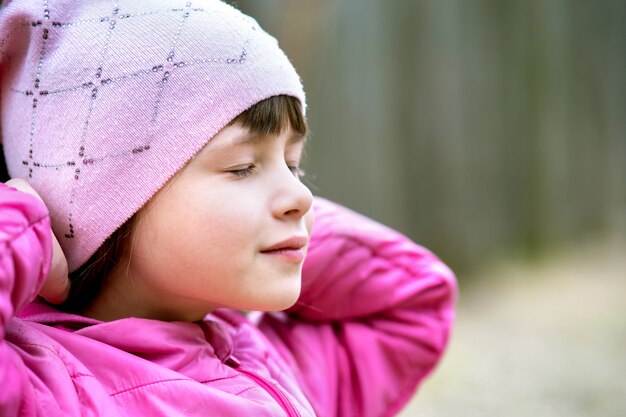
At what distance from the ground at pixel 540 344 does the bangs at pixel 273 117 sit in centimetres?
195

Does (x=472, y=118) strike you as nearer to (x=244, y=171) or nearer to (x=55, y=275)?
(x=244, y=171)

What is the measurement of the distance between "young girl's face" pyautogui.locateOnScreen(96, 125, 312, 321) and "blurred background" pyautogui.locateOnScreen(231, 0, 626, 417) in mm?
2659

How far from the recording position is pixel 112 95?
4.28 ft

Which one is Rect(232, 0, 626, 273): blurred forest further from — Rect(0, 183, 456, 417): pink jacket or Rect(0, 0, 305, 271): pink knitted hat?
Rect(0, 0, 305, 271): pink knitted hat

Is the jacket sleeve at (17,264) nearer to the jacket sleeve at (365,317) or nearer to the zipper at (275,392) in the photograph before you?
the zipper at (275,392)

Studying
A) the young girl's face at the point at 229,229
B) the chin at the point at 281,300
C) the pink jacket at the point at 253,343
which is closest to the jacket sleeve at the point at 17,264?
the pink jacket at the point at 253,343

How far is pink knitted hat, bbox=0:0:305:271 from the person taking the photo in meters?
1.30

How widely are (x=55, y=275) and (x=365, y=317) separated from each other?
2.49ft

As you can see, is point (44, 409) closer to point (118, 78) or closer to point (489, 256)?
point (118, 78)

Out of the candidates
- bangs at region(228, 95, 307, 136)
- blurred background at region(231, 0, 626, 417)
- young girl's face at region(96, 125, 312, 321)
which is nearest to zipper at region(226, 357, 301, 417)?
young girl's face at region(96, 125, 312, 321)

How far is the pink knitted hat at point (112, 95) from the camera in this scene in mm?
1303

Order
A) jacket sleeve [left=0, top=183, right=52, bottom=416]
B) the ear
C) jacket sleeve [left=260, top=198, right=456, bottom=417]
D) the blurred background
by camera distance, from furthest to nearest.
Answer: the blurred background, jacket sleeve [left=260, top=198, right=456, bottom=417], the ear, jacket sleeve [left=0, top=183, right=52, bottom=416]

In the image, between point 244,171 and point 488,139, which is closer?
point 244,171

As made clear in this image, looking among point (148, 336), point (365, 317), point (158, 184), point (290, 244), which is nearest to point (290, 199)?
point (290, 244)
